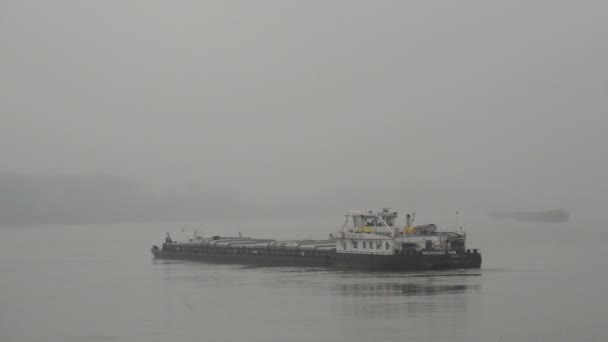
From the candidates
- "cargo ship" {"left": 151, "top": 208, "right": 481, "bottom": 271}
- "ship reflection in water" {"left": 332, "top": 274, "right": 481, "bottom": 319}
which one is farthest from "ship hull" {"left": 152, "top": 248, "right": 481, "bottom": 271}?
"ship reflection in water" {"left": 332, "top": 274, "right": 481, "bottom": 319}

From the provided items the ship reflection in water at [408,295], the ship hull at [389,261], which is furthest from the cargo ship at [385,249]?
the ship reflection in water at [408,295]

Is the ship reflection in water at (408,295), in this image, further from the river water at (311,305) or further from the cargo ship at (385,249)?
the cargo ship at (385,249)

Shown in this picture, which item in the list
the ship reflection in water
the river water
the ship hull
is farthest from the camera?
the ship hull

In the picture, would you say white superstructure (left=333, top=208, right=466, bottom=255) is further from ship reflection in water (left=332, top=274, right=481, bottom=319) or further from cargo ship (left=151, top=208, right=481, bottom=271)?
ship reflection in water (left=332, top=274, right=481, bottom=319)

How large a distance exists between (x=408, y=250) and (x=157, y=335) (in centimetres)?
3459

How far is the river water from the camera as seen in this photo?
48219 millimetres

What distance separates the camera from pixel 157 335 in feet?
161

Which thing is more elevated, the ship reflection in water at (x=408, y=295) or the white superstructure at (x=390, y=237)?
the white superstructure at (x=390, y=237)

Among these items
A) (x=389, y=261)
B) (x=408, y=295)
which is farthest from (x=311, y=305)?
(x=389, y=261)

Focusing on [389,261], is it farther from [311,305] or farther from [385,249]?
[311,305]

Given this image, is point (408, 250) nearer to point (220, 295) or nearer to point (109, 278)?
point (220, 295)

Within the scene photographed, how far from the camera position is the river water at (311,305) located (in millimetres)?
48219

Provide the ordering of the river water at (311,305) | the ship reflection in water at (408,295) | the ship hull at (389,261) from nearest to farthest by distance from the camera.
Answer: the river water at (311,305) < the ship reflection in water at (408,295) < the ship hull at (389,261)

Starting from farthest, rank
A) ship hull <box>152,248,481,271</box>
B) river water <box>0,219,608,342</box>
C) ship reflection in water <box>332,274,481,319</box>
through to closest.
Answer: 1. ship hull <box>152,248,481,271</box>
2. ship reflection in water <box>332,274,481,319</box>
3. river water <box>0,219,608,342</box>
